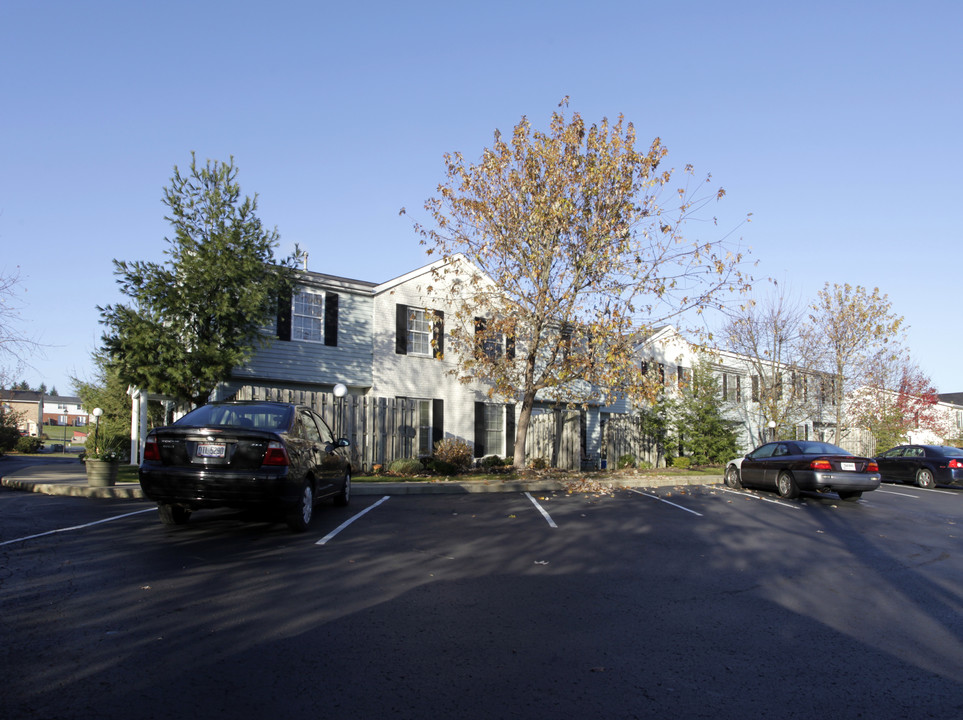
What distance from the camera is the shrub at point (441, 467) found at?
19.6 metres

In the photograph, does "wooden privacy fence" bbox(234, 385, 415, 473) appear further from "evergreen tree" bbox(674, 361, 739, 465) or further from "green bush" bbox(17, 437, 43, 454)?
"green bush" bbox(17, 437, 43, 454)

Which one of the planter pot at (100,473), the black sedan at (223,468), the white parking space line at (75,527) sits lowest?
the white parking space line at (75,527)

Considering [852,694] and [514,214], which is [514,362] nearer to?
[514,214]

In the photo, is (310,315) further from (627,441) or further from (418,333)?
(627,441)

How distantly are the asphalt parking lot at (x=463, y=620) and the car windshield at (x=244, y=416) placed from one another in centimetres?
136

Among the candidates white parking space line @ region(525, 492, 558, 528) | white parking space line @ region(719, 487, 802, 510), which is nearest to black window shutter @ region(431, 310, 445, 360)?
white parking space line @ region(525, 492, 558, 528)

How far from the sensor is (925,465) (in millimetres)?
22609

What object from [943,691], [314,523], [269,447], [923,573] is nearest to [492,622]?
[943,691]

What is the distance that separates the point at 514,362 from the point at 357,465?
5354mm

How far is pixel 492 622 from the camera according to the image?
5.37m

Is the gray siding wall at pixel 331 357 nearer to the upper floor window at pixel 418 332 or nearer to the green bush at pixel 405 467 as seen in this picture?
the upper floor window at pixel 418 332

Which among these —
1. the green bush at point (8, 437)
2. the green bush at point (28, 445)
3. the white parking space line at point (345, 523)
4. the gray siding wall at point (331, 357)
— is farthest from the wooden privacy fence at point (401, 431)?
the green bush at point (28, 445)

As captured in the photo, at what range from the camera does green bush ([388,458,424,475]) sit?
18.9 meters

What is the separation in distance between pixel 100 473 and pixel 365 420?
788 centimetres
